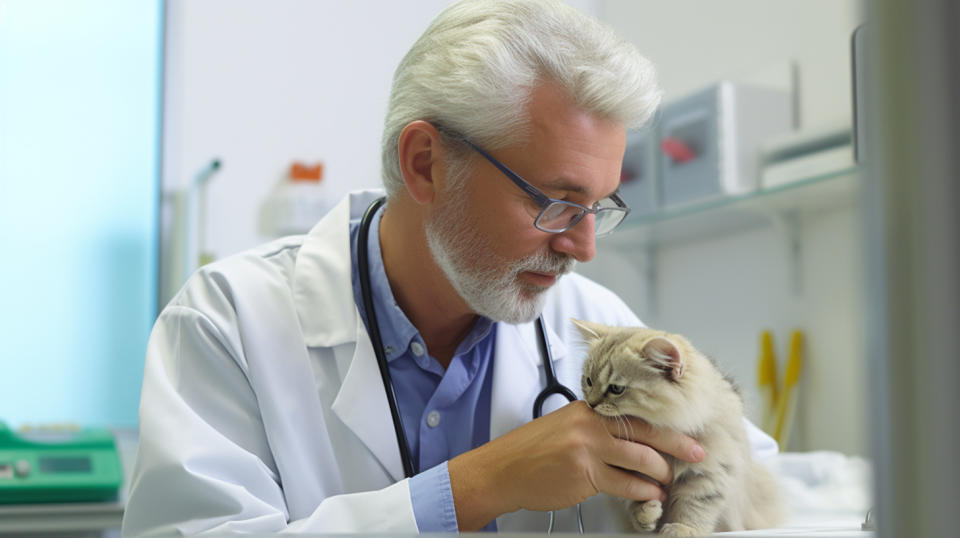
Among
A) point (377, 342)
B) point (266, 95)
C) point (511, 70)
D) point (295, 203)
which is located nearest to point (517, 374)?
point (377, 342)

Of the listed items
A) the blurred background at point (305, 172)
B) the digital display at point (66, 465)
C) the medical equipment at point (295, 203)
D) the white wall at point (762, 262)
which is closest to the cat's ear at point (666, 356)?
the white wall at point (762, 262)

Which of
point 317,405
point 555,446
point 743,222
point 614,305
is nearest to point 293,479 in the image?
point 317,405

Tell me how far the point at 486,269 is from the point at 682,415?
1.34 feet

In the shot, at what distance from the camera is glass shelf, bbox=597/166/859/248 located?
2.16m

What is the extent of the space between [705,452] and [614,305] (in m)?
0.62

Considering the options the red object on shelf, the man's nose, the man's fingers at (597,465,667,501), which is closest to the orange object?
the red object on shelf

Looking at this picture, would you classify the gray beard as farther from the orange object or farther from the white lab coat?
the orange object

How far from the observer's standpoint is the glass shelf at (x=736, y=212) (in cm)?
216

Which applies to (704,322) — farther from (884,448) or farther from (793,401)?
(884,448)

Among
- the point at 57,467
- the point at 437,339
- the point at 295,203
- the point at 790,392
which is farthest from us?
the point at 295,203

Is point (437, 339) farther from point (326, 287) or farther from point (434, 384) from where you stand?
point (326, 287)

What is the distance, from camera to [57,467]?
2.17 meters

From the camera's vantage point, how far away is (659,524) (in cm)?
110

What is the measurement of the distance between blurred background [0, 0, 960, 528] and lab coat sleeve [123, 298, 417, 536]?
1490 millimetres
